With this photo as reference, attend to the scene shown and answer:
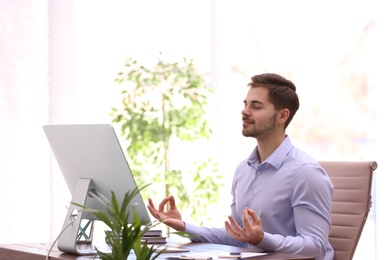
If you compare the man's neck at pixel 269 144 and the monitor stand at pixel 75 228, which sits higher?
the man's neck at pixel 269 144

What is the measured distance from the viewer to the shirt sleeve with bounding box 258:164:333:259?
2670mm

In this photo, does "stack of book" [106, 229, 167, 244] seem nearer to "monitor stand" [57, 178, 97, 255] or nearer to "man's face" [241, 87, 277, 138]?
"monitor stand" [57, 178, 97, 255]

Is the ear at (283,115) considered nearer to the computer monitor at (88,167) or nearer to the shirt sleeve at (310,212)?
the shirt sleeve at (310,212)

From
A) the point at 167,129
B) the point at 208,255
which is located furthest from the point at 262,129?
the point at 167,129

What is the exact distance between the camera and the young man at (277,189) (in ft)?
9.07

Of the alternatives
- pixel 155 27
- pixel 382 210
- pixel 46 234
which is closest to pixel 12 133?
pixel 46 234

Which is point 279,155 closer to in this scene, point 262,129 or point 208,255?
point 262,129

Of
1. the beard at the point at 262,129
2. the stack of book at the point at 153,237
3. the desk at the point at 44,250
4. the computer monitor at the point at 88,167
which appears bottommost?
the desk at the point at 44,250

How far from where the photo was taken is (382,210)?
14.9 ft

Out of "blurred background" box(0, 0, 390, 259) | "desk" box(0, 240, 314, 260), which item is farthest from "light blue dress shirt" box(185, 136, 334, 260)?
"blurred background" box(0, 0, 390, 259)

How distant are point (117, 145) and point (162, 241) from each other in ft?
1.56

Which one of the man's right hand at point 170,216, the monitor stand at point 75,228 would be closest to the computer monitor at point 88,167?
the monitor stand at point 75,228

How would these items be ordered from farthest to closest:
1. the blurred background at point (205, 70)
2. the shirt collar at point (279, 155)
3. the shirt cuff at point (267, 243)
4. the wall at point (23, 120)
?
1. the wall at point (23, 120)
2. the blurred background at point (205, 70)
3. the shirt collar at point (279, 155)
4. the shirt cuff at point (267, 243)

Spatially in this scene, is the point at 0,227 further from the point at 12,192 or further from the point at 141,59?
the point at 141,59
